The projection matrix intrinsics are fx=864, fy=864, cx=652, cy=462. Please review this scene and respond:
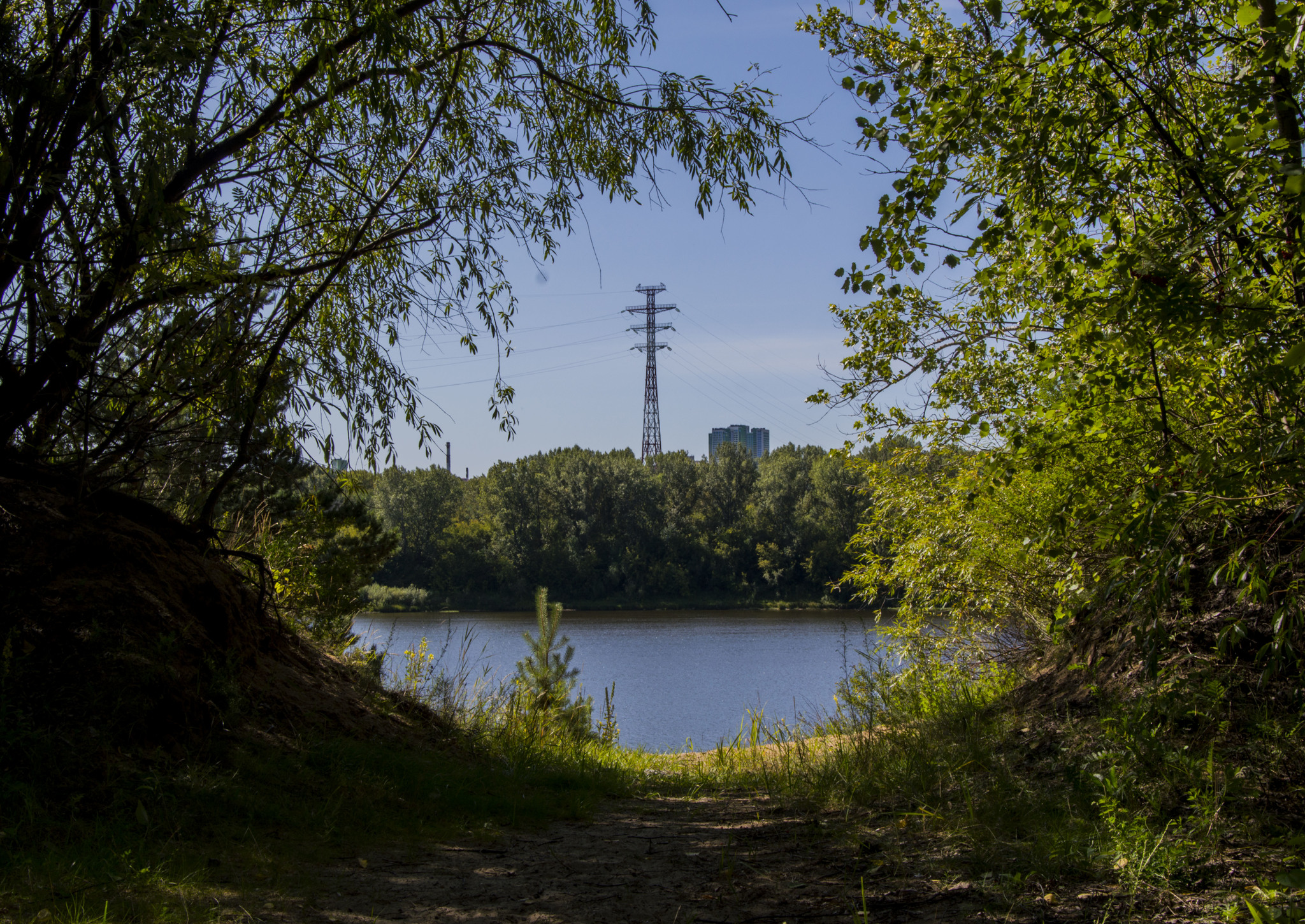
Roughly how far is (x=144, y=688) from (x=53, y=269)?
2.28m

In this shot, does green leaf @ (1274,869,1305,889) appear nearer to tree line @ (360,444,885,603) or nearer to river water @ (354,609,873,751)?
river water @ (354,609,873,751)

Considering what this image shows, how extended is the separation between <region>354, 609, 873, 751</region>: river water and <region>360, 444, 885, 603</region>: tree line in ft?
32.3

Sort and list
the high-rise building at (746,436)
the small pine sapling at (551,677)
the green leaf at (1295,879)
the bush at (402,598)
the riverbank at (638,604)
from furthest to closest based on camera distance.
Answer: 1. the high-rise building at (746,436)
2. the riverbank at (638,604)
3. the bush at (402,598)
4. the small pine sapling at (551,677)
5. the green leaf at (1295,879)

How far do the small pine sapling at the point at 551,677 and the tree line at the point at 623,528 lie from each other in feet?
156

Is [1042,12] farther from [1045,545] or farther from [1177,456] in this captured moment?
[1045,545]

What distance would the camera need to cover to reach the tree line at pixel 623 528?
60875mm

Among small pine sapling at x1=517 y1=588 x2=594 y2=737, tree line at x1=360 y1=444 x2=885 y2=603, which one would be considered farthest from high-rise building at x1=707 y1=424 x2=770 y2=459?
small pine sapling at x1=517 y1=588 x2=594 y2=737

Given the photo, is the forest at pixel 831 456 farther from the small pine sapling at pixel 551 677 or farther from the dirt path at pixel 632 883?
the small pine sapling at pixel 551 677

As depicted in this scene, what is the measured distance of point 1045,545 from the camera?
4734mm

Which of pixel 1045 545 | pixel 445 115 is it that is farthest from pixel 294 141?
pixel 1045 545

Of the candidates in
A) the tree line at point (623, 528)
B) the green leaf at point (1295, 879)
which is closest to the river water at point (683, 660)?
the green leaf at point (1295, 879)

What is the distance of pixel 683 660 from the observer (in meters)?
31.0

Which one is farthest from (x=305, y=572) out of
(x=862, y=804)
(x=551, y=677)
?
(x=862, y=804)

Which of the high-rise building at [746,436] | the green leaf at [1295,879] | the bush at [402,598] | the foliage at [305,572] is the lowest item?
the bush at [402,598]
